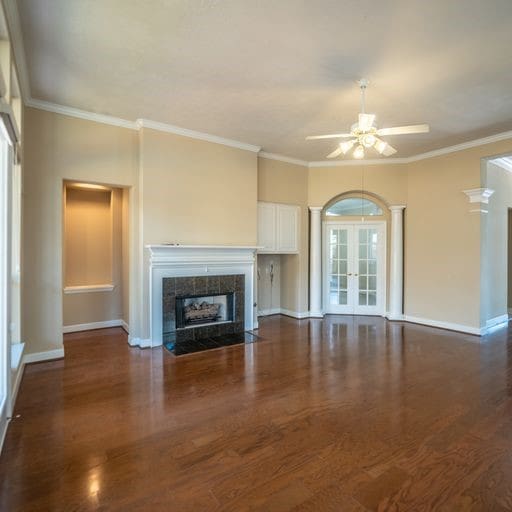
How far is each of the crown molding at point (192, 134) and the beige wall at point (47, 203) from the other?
2.24ft

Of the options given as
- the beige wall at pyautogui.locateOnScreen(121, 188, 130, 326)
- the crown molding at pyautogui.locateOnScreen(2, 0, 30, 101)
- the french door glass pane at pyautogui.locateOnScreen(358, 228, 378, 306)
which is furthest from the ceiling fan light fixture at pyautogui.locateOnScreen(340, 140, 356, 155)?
the french door glass pane at pyautogui.locateOnScreen(358, 228, 378, 306)

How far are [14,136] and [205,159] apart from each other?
2.65 m

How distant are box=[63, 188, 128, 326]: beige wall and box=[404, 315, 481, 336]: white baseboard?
5.30 meters

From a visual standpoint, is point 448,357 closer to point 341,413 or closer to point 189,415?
point 341,413

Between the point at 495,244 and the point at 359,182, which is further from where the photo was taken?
the point at 359,182

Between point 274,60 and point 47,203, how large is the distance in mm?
3171

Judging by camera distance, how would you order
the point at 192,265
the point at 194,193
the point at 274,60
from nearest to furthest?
the point at 274,60, the point at 192,265, the point at 194,193

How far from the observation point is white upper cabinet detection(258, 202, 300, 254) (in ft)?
19.3

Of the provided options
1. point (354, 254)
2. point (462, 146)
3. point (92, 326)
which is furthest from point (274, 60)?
point (92, 326)

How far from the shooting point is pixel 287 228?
244 inches

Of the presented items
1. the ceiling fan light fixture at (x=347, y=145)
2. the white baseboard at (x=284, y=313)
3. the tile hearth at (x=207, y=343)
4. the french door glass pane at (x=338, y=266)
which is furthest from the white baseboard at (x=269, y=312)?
the ceiling fan light fixture at (x=347, y=145)

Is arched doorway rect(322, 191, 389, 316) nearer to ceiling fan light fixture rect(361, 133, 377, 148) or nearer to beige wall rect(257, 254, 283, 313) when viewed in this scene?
beige wall rect(257, 254, 283, 313)

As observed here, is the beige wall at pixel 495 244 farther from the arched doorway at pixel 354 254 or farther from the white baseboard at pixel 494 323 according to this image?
the arched doorway at pixel 354 254

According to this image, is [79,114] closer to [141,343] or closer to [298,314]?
[141,343]
